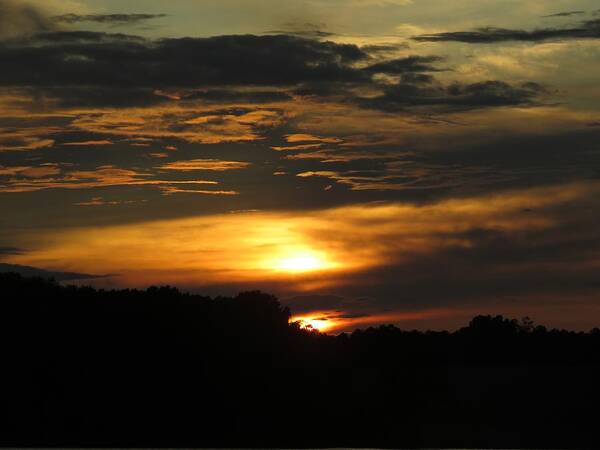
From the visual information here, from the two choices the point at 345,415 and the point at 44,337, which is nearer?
the point at 44,337

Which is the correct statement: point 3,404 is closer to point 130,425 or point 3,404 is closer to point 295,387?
point 130,425

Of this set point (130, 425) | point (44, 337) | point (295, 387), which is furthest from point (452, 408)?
point (44, 337)

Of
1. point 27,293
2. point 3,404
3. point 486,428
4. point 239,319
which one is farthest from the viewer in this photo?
point 486,428

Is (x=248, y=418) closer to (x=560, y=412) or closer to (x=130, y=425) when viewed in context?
(x=130, y=425)

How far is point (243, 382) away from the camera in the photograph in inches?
6240

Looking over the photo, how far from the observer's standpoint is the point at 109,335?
152375 mm

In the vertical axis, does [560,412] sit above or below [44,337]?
below

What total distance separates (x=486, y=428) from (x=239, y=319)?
39.4 meters

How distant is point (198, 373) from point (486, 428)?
43570 millimetres

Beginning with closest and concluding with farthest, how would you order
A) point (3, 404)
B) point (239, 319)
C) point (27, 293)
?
point (3, 404)
point (27, 293)
point (239, 319)

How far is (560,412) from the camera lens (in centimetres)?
17550

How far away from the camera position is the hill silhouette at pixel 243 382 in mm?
144375

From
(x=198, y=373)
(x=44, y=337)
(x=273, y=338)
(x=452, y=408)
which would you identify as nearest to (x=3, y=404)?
(x=44, y=337)

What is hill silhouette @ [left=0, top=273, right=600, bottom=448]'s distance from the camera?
144m
